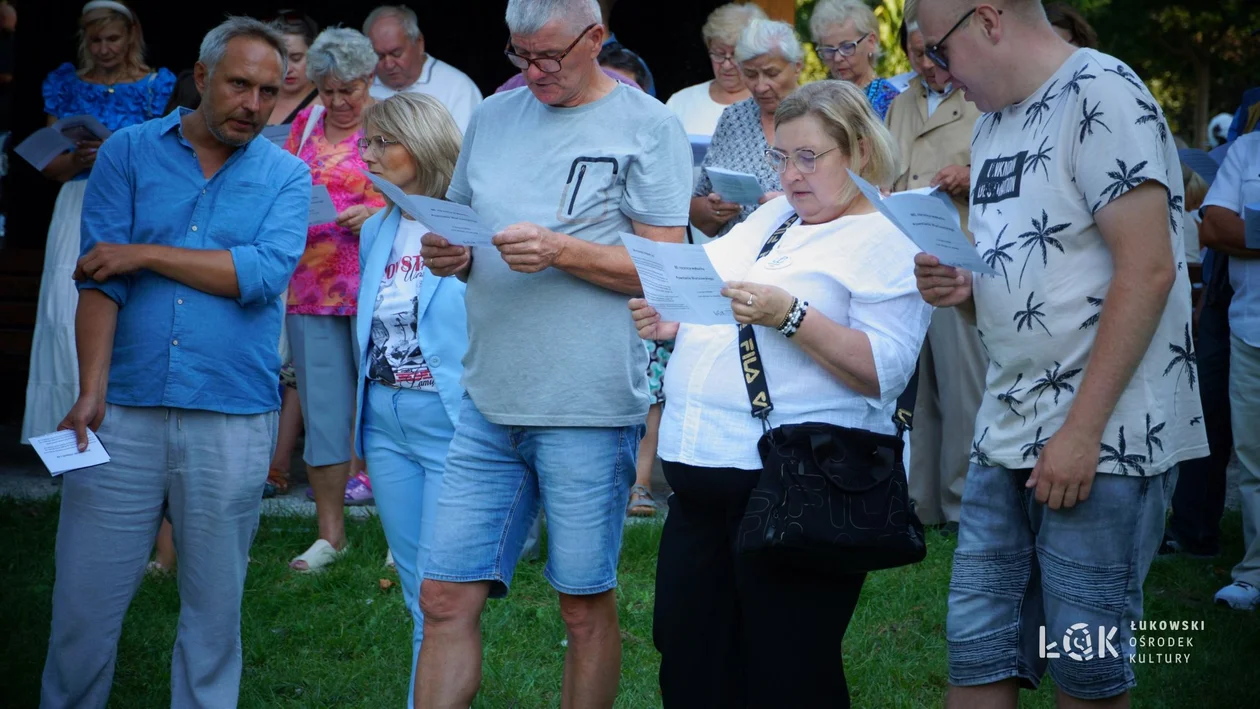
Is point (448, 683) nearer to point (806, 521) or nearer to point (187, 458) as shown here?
point (187, 458)

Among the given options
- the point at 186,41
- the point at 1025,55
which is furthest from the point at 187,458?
the point at 186,41

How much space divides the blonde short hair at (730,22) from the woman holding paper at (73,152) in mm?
2787

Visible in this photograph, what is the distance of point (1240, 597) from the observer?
5.40m

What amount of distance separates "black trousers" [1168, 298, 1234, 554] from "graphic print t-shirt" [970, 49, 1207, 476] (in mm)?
3671

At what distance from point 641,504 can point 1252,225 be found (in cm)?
303

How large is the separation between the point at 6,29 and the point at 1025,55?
Result: 9.82 m

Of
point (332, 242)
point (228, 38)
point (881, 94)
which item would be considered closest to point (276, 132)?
point (332, 242)

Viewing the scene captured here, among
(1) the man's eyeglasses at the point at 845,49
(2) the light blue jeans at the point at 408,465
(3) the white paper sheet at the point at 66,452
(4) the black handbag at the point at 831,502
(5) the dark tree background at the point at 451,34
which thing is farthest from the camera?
(5) the dark tree background at the point at 451,34

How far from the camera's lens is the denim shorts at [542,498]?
11.5ft

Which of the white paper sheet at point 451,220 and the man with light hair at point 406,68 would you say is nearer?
the white paper sheet at point 451,220

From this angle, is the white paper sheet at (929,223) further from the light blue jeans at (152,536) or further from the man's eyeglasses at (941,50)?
the light blue jeans at (152,536)

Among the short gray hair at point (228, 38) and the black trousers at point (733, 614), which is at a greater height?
the short gray hair at point (228, 38)

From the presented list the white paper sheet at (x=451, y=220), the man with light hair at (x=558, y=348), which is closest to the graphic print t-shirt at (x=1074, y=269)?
the man with light hair at (x=558, y=348)

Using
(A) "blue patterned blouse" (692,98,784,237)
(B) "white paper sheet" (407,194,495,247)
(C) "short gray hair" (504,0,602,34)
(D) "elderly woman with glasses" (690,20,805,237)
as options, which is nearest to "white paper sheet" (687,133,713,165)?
(A) "blue patterned blouse" (692,98,784,237)
